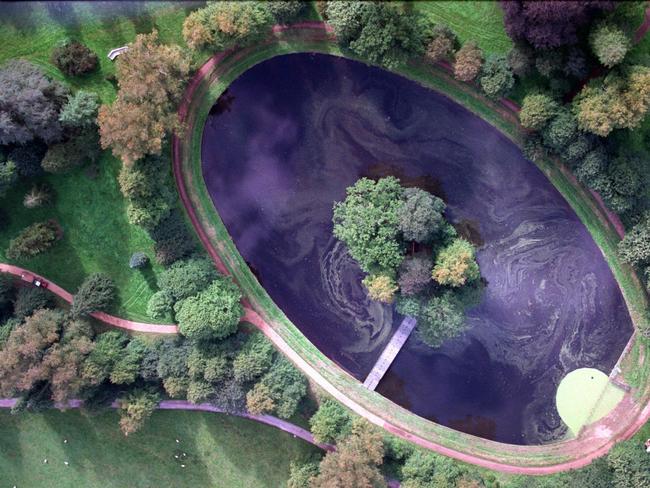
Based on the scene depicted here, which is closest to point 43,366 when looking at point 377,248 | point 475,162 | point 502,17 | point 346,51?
point 377,248

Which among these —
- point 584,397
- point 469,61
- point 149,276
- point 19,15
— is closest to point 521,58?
point 469,61

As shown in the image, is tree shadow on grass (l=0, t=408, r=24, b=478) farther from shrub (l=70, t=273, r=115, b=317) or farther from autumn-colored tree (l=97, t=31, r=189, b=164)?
autumn-colored tree (l=97, t=31, r=189, b=164)

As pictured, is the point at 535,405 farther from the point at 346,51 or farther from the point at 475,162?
the point at 346,51

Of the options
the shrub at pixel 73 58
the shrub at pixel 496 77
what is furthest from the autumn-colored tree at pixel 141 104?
the shrub at pixel 496 77

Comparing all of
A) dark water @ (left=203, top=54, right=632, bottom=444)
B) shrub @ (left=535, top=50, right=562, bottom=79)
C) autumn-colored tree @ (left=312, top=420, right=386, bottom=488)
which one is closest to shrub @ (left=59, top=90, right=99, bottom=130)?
dark water @ (left=203, top=54, right=632, bottom=444)

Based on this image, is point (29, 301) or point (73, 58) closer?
point (73, 58)

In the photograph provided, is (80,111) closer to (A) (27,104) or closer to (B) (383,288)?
(A) (27,104)
